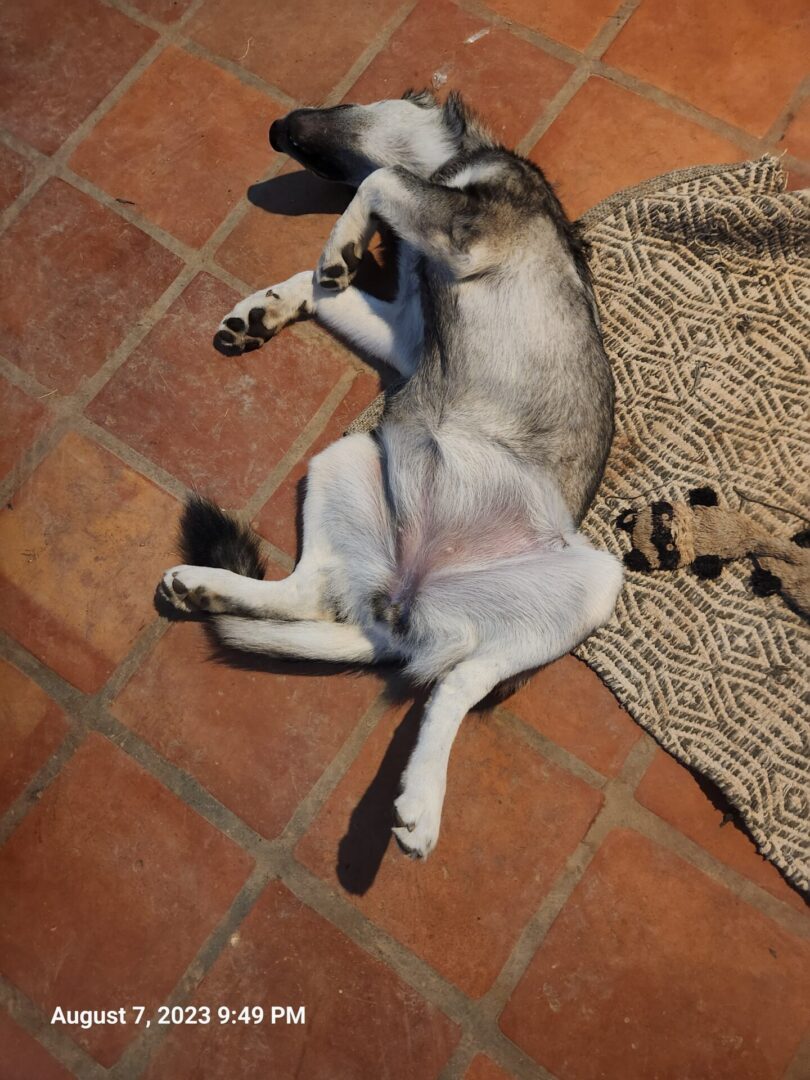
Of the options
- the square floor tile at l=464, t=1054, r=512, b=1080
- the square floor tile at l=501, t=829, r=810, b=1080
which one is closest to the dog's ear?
the square floor tile at l=501, t=829, r=810, b=1080

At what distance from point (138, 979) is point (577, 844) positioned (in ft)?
4.49

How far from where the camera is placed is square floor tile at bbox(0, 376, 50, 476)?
114 inches

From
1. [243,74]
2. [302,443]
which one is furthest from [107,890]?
[243,74]

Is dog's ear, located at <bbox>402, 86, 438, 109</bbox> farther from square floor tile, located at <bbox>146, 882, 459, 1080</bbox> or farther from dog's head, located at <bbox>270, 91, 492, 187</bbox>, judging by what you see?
square floor tile, located at <bbox>146, 882, 459, 1080</bbox>

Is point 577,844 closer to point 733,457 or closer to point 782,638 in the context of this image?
point 782,638

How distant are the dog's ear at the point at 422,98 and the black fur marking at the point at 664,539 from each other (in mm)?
1617

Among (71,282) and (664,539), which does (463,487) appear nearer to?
(664,539)

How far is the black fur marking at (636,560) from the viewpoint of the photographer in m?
2.75

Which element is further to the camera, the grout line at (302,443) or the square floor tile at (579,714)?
the grout line at (302,443)

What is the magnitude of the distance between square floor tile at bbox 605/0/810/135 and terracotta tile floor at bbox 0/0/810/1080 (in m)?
0.01

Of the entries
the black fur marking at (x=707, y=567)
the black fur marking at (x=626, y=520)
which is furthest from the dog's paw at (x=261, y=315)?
the black fur marking at (x=707, y=567)

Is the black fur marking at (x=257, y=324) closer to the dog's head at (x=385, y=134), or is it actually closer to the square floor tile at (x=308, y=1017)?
the dog's head at (x=385, y=134)

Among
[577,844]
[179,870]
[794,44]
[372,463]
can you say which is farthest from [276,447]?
[794,44]

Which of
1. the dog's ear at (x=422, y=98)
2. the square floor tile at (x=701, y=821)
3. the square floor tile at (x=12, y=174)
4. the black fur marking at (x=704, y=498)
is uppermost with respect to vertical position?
the dog's ear at (x=422, y=98)
